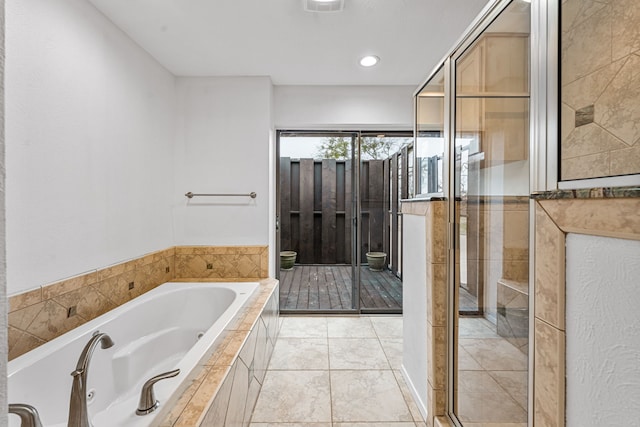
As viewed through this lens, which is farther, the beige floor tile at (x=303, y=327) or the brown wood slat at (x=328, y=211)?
the brown wood slat at (x=328, y=211)

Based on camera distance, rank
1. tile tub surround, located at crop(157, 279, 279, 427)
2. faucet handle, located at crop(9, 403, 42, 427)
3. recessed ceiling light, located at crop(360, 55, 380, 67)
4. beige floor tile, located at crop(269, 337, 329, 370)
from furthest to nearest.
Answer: recessed ceiling light, located at crop(360, 55, 380, 67), beige floor tile, located at crop(269, 337, 329, 370), tile tub surround, located at crop(157, 279, 279, 427), faucet handle, located at crop(9, 403, 42, 427)

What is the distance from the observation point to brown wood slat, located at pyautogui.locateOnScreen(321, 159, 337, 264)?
11.0 ft

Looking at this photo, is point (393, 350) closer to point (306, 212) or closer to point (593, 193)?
point (306, 212)

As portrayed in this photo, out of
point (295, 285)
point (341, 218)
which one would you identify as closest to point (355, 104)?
point (341, 218)

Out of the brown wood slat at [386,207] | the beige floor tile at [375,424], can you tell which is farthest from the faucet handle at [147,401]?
the brown wood slat at [386,207]

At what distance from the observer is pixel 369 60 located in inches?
100

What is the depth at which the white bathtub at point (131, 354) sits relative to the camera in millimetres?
1176

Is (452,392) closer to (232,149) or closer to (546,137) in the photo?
(546,137)

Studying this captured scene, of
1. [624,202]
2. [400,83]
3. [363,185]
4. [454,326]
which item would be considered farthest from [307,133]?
[624,202]

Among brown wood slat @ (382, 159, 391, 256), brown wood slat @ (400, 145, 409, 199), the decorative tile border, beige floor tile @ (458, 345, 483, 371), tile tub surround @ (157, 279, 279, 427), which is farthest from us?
brown wood slat @ (382, 159, 391, 256)

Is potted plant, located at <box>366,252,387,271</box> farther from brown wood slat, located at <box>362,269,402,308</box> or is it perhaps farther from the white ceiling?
the white ceiling

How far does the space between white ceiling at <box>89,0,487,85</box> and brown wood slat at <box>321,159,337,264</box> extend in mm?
957

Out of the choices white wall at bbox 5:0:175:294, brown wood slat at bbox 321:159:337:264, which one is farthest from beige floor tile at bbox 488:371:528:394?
brown wood slat at bbox 321:159:337:264

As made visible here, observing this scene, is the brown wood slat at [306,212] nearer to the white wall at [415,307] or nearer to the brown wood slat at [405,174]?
the brown wood slat at [405,174]
